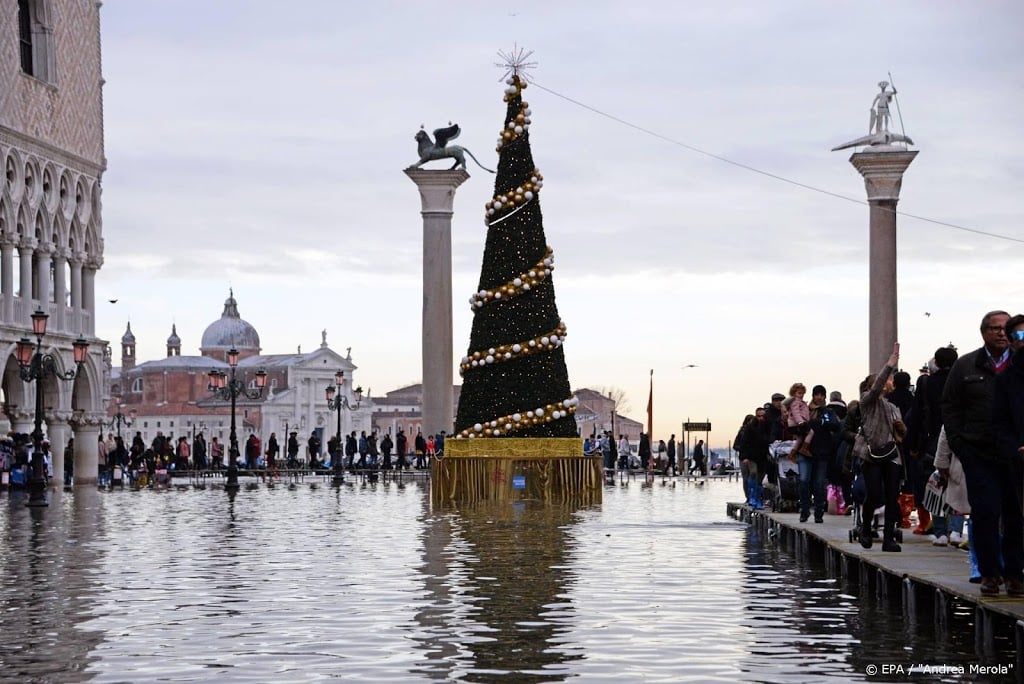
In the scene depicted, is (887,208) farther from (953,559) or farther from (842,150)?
(953,559)

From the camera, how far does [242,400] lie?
156750mm

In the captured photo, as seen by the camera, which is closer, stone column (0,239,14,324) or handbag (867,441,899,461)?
handbag (867,441,899,461)

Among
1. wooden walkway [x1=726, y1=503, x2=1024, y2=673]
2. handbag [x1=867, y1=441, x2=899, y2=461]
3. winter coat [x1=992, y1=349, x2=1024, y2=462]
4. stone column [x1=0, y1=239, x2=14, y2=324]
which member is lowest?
wooden walkway [x1=726, y1=503, x2=1024, y2=673]

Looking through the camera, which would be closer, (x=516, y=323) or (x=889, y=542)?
(x=889, y=542)

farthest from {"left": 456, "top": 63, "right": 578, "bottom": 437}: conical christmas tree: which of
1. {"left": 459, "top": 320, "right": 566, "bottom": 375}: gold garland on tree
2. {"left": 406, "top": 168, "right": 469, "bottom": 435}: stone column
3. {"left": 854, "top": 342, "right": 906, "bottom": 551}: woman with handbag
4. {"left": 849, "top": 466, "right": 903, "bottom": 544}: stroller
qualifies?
{"left": 854, "top": 342, "right": 906, "bottom": 551}: woman with handbag

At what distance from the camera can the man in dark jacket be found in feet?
36.7

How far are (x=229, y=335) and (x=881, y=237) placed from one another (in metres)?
135

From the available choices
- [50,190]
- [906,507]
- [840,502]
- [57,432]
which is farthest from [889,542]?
[50,190]

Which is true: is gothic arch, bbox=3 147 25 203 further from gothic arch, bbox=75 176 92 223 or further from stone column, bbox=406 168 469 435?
stone column, bbox=406 168 469 435

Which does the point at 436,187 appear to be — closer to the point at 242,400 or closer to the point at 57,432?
the point at 57,432

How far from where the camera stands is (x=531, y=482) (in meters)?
32.1

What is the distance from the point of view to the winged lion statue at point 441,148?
48625 millimetres

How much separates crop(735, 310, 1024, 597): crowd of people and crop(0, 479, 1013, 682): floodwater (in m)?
0.64

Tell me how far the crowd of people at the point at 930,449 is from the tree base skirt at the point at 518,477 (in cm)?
669
